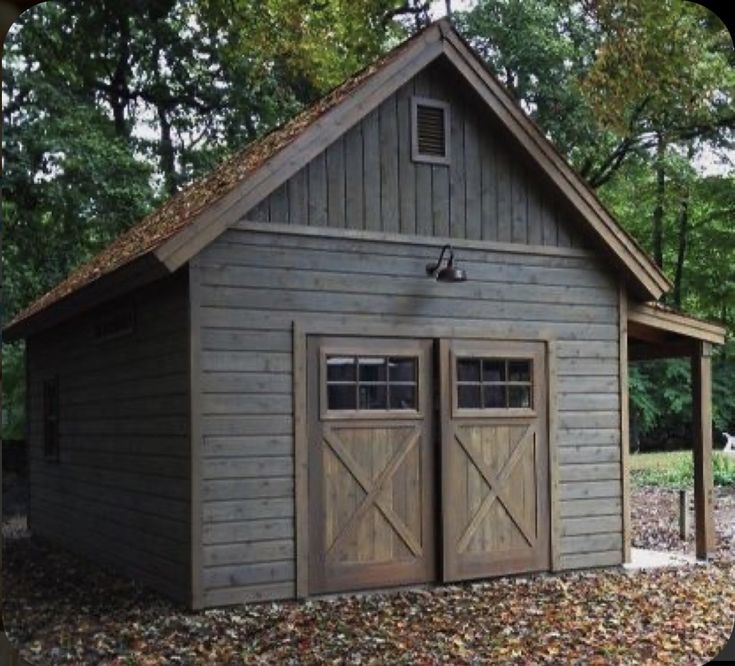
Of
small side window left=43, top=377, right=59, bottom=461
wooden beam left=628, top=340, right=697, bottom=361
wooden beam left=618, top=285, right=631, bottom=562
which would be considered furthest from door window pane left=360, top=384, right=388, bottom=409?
small side window left=43, top=377, right=59, bottom=461

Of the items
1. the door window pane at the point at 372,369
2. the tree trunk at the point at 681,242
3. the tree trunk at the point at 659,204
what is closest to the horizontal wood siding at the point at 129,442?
the door window pane at the point at 372,369

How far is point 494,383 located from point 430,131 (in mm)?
2519

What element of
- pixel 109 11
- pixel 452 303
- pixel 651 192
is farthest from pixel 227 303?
pixel 651 192

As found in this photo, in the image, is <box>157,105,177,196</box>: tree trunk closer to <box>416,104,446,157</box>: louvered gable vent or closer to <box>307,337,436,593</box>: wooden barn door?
<box>416,104,446,157</box>: louvered gable vent

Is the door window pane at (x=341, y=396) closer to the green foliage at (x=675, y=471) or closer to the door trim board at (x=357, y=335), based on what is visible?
the door trim board at (x=357, y=335)

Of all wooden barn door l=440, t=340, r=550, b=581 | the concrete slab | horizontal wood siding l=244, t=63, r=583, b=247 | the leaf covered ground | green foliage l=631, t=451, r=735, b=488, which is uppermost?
horizontal wood siding l=244, t=63, r=583, b=247

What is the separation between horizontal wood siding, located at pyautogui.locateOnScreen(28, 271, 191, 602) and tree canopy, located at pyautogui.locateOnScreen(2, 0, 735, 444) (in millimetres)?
3771

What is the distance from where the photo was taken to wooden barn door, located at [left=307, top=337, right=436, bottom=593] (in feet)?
27.2

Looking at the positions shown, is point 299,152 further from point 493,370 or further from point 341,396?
point 493,370

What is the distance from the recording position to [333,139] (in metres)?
8.29

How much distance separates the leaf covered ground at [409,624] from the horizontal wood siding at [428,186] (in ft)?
11.0

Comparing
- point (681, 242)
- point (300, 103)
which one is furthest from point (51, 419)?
point (681, 242)

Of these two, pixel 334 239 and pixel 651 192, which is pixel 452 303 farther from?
pixel 651 192

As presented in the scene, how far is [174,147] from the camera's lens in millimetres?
20500
